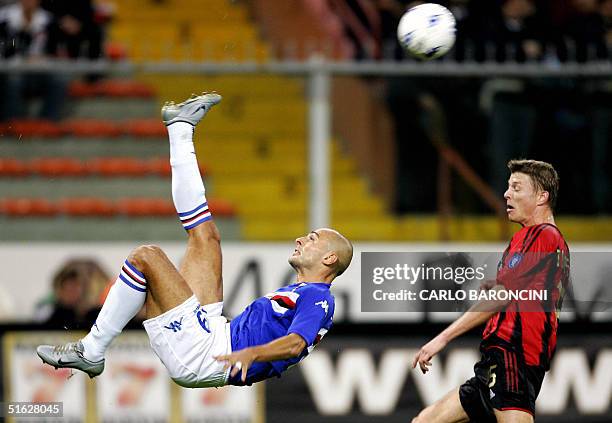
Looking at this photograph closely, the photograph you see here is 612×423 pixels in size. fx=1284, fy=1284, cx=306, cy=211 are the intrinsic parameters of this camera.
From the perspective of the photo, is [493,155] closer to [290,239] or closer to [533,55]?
[533,55]

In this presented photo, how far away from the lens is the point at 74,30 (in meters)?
11.5

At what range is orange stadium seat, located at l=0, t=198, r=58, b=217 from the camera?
11297 mm

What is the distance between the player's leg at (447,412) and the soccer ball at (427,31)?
2083 mm

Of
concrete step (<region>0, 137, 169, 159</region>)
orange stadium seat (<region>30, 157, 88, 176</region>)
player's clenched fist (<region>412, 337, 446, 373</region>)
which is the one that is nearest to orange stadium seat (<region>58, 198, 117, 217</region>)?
orange stadium seat (<region>30, 157, 88, 176</region>)

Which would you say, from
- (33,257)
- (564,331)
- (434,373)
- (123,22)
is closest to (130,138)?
(33,257)

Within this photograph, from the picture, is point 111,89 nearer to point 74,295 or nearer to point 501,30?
point 74,295

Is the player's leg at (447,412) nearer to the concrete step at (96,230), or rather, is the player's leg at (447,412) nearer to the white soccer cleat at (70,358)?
the white soccer cleat at (70,358)

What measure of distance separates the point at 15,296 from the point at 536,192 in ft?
17.9

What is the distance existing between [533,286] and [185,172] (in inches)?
81.4

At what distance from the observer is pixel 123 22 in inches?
554

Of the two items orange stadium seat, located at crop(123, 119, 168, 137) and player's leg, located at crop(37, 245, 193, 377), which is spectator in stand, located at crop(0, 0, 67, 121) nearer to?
orange stadium seat, located at crop(123, 119, 168, 137)

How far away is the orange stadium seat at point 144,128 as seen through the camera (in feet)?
39.2

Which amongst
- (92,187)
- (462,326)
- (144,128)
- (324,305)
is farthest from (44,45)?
(462,326)

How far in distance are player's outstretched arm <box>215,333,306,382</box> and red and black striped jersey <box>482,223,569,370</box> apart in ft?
3.86
